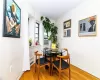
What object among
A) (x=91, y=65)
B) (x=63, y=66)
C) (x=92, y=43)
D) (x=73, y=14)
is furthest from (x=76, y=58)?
(x=73, y=14)

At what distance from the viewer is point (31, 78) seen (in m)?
2.66

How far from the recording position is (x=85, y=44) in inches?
125

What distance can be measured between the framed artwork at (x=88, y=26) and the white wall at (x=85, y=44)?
12 cm

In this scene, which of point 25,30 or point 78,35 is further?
point 78,35

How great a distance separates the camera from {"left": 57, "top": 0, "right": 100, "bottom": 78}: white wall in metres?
2.73

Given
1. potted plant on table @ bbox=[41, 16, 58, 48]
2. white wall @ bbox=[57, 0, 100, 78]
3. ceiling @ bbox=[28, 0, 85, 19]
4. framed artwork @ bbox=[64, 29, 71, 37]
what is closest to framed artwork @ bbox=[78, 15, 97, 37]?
white wall @ bbox=[57, 0, 100, 78]

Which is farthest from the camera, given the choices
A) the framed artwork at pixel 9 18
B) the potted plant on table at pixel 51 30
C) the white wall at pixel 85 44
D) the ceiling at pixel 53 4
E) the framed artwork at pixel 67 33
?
the potted plant on table at pixel 51 30

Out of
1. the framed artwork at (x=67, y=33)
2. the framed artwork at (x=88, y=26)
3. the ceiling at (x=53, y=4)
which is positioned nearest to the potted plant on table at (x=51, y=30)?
the framed artwork at (x=67, y=33)

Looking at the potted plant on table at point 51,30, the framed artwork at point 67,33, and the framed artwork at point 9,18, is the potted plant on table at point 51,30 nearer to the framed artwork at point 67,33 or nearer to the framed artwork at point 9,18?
the framed artwork at point 67,33

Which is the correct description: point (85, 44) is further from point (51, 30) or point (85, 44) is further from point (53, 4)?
point (51, 30)

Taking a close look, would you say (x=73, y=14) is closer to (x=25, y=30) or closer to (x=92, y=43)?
(x=92, y=43)

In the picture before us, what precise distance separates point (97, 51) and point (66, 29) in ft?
7.00

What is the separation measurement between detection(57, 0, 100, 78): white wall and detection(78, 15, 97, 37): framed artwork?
121 mm

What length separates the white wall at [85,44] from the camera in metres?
2.73
